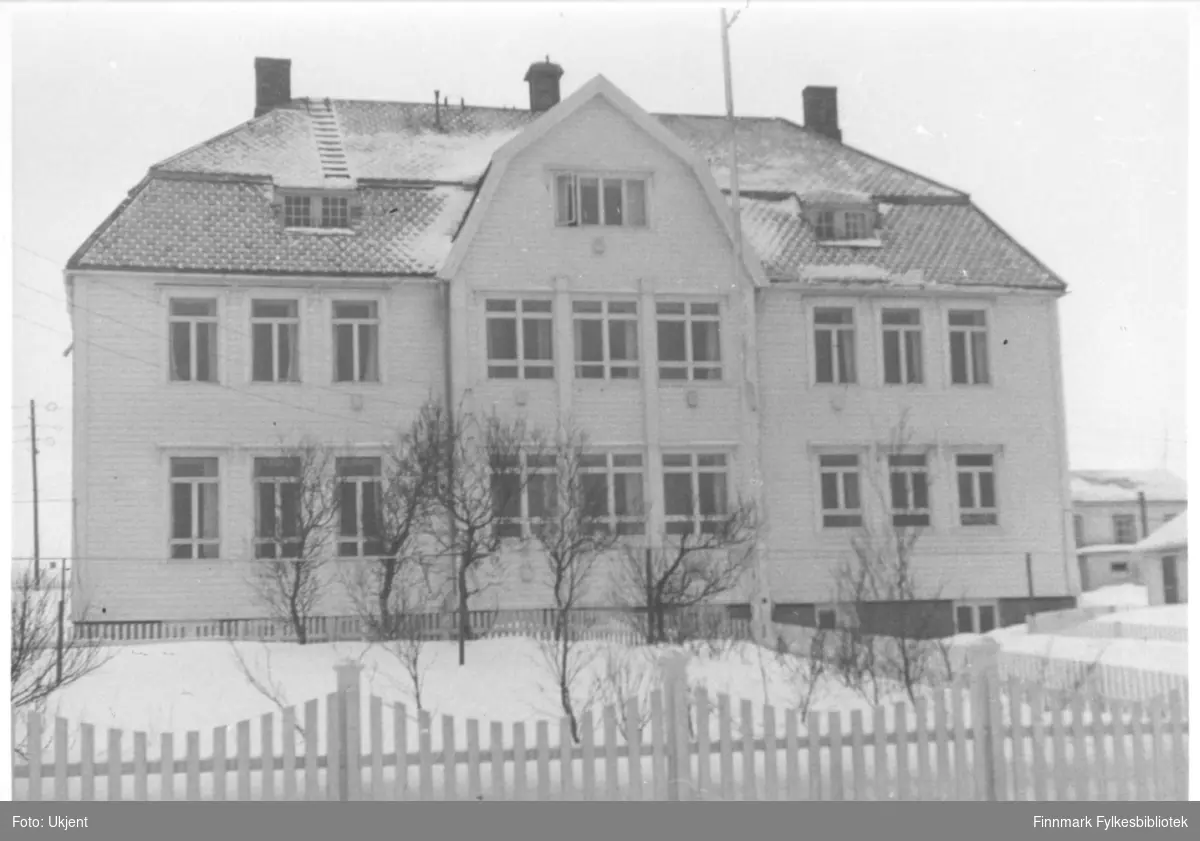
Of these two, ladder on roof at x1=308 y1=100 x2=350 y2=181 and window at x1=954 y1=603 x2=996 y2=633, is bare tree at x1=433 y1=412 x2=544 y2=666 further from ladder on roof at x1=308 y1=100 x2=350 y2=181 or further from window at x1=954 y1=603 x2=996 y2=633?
window at x1=954 y1=603 x2=996 y2=633

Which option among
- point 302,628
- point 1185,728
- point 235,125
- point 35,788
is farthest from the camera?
point 235,125

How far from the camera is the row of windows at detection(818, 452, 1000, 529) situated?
7047 millimetres

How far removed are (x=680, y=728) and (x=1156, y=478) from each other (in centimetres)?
302

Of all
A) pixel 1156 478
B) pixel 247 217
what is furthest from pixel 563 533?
pixel 1156 478

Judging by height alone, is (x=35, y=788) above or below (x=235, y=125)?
below

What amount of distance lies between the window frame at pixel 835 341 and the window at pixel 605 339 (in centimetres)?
108

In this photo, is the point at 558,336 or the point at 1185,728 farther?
the point at 558,336

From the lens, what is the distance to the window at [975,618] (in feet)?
23.0

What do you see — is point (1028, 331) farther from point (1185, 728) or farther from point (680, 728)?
point (680, 728)

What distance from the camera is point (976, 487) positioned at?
712 centimetres

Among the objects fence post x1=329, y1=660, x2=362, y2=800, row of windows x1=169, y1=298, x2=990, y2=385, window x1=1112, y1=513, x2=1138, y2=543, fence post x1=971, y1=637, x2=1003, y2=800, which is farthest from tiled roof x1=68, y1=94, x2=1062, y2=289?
fence post x1=329, y1=660, x2=362, y2=800

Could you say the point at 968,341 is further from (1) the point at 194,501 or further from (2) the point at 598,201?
(1) the point at 194,501

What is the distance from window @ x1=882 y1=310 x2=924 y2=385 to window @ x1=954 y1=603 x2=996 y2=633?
1361 millimetres

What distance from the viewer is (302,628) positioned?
6.45m
